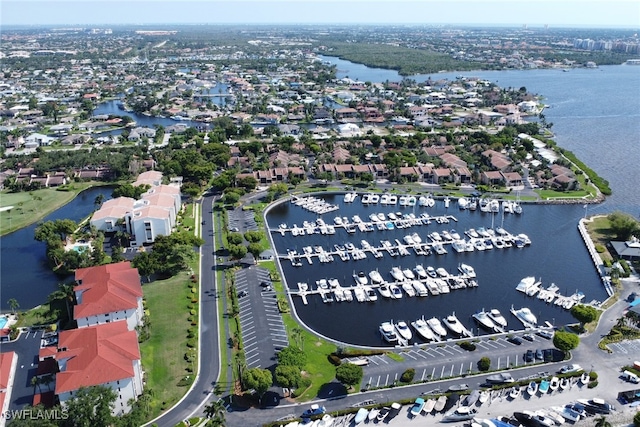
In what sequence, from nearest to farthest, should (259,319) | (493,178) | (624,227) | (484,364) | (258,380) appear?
(258,380), (484,364), (259,319), (624,227), (493,178)

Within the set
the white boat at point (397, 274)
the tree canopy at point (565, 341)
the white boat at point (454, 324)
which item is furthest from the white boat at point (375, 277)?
the tree canopy at point (565, 341)

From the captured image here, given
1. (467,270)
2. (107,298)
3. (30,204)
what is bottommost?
(30,204)

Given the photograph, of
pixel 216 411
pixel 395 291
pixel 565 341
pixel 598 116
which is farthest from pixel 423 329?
pixel 598 116

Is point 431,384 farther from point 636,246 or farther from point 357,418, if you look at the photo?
point 636,246

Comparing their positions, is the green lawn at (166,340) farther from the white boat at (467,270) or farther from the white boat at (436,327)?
the white boat at (467,270)

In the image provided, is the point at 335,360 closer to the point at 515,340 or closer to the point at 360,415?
the point at 360,415

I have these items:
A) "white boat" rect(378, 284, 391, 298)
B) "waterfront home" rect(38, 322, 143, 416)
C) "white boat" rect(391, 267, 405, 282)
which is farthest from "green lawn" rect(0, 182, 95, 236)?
A: "white boat" rect(391, 267, 405, 282)

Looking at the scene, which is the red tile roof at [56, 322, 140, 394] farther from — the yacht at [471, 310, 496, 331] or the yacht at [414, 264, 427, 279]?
the yacht at [414, 264, 427, 279]
